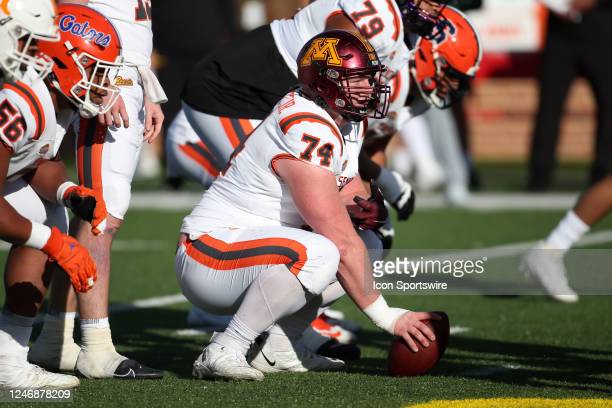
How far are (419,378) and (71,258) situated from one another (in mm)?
1356

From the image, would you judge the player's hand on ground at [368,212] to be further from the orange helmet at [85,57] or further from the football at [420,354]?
the orange helmet at [85,57]

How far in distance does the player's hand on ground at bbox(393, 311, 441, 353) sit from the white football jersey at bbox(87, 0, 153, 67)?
4.77 feet

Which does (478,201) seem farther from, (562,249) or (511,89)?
(511,89)

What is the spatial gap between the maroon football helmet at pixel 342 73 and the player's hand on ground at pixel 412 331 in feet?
2.52

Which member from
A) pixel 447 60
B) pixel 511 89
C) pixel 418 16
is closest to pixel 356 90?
pixel 418 16

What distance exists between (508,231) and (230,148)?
4063 mm

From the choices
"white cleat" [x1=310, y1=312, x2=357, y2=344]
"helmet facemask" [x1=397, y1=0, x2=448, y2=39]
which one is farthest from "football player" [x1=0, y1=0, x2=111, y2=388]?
"helmet facemask" [x1=397, y1=0, x2=448, y2=39]

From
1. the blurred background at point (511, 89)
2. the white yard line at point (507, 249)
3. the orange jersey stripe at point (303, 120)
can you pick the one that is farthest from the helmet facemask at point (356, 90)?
the white yard line at point (507, 249)

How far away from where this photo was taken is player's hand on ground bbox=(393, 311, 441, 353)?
160 inches

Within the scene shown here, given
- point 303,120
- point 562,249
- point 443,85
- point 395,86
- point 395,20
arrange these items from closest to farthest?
point 303,120 → point 395,20 → point 395,86 → point 443,85 → point 562,249

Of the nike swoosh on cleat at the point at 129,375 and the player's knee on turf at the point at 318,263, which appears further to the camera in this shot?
the nike swoosh on cleat at the point at 129,375

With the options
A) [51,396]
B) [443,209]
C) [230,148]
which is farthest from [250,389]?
[443,209]

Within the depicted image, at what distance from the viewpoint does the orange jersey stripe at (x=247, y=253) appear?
3.99 m

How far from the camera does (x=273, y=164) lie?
13.4 feet
